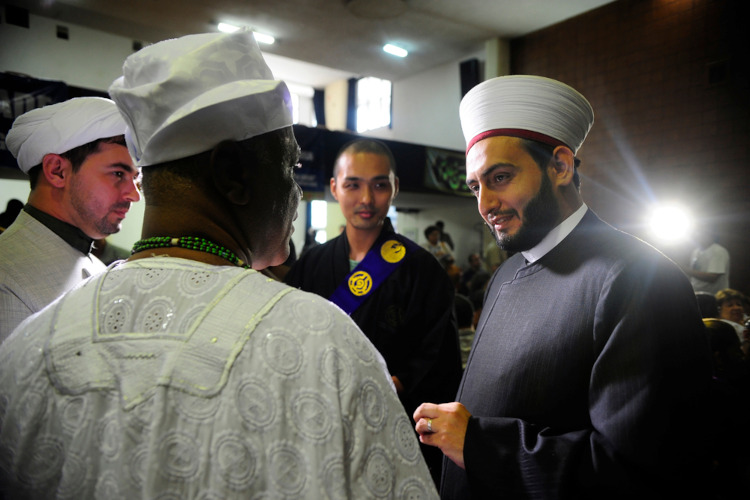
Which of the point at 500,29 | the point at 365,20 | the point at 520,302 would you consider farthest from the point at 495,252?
the point at 520,302

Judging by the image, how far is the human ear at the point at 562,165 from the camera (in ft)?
4.63

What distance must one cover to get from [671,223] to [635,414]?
6618 mm

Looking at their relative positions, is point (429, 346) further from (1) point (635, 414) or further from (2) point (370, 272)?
(1) point (635, 414)

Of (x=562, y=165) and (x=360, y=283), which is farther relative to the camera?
(x=360, y=283)

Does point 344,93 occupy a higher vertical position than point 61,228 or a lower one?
higher

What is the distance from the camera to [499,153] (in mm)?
1425

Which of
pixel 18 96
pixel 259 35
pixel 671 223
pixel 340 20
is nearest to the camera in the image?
pixel 18 96

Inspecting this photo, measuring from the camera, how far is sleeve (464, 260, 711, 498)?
1.04 meters

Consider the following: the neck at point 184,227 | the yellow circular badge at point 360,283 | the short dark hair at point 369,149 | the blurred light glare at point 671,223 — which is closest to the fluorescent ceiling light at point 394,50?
the blurred light glare at point 671,223

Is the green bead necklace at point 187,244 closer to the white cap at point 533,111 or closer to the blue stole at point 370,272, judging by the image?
the white cap at point 533,111

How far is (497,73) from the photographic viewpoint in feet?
29.0

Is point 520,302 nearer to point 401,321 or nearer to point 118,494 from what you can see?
point 401,321

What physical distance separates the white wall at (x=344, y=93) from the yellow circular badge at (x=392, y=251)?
5.97 m

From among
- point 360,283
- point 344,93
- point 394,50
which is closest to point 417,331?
point 360,283
